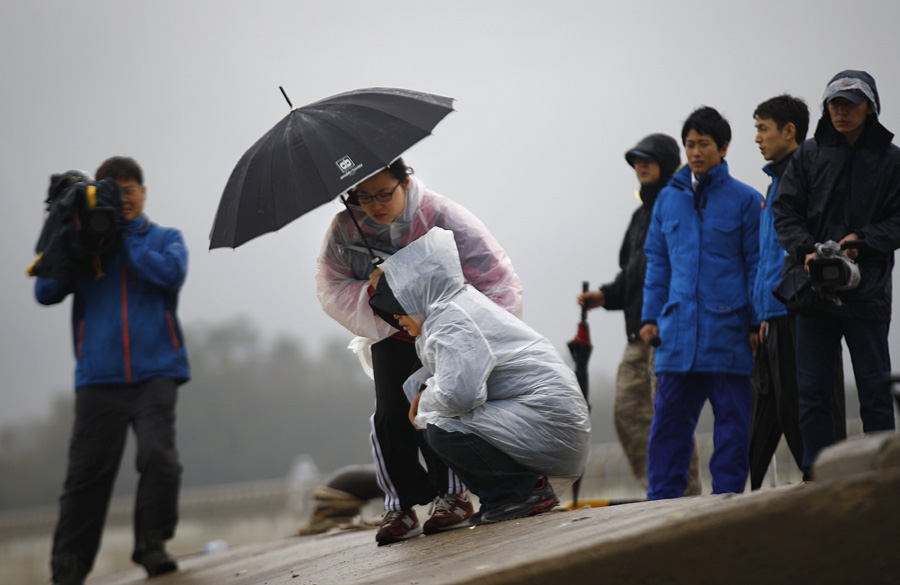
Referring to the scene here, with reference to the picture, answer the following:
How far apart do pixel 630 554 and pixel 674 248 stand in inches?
114

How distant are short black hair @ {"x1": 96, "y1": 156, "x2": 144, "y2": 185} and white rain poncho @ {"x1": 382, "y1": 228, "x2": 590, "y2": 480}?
212 cm

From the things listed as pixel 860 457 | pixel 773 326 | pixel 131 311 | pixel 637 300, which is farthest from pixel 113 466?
pixel 860 457

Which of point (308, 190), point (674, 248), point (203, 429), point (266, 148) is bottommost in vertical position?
point (203, 429)

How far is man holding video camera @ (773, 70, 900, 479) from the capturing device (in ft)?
11.9

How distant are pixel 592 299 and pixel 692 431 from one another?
1.25 m

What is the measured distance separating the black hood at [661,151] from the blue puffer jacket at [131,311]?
257cm

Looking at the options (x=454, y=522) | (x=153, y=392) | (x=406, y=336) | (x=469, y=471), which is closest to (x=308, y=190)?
(x=406, y=336)

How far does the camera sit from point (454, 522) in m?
3.78

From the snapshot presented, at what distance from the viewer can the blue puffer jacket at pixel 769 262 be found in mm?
4258

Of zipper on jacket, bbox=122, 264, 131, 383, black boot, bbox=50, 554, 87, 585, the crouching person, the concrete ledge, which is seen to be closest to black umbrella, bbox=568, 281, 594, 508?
the crouching person

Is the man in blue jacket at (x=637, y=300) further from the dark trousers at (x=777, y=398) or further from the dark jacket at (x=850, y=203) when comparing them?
the dark jacket at (x=850, y=203)

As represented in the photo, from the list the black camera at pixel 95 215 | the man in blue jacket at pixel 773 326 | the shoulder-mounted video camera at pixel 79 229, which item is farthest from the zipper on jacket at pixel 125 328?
the man in blue jacket at pixel 773 326

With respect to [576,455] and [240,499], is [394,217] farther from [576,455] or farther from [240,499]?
[240,499]

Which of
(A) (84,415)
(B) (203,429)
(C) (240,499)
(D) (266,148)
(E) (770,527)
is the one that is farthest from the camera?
(B) (203,429)
